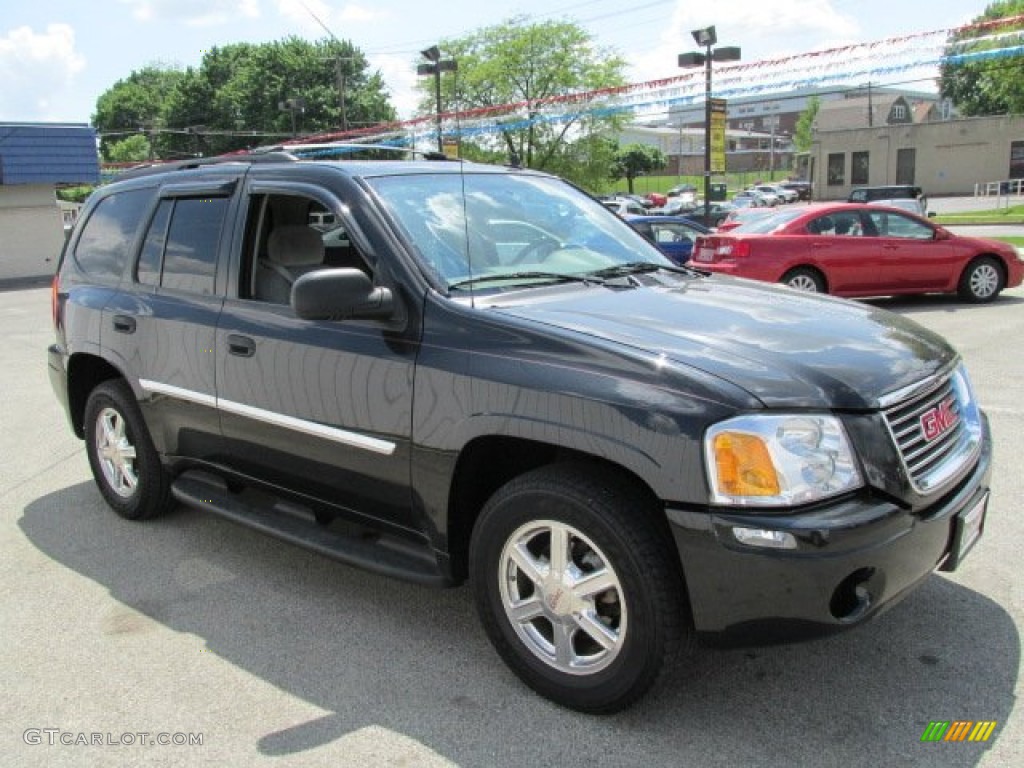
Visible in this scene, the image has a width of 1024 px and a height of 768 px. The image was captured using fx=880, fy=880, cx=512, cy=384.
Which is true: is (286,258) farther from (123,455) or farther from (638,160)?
(638,160)

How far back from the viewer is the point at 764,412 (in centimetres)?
251

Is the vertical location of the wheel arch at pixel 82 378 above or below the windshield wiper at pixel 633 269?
below

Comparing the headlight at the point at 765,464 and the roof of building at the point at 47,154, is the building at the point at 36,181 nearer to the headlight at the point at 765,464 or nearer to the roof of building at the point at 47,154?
the roof of building at the point at 47,154

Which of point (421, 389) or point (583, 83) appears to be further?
point (583, 83)

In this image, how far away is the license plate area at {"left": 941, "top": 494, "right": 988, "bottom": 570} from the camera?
284 centimetres

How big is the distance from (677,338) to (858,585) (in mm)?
917

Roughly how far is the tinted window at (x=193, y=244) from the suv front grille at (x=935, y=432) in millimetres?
2988

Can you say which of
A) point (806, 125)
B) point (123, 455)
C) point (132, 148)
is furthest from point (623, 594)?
point (806, 125)

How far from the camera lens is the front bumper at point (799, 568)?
8.05ft

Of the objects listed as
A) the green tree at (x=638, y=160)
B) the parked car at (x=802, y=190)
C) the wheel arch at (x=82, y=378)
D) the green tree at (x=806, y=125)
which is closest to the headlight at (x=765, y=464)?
the wheel arch at (x=82, y=378)

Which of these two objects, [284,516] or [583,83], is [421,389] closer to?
[284,516]

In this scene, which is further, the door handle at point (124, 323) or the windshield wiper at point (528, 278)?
the door handle at point (124, 323)

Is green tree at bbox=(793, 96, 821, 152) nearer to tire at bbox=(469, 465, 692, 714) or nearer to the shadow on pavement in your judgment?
the shadow on pavement

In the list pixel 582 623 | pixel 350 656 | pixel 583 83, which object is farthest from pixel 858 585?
pixel 583 83
